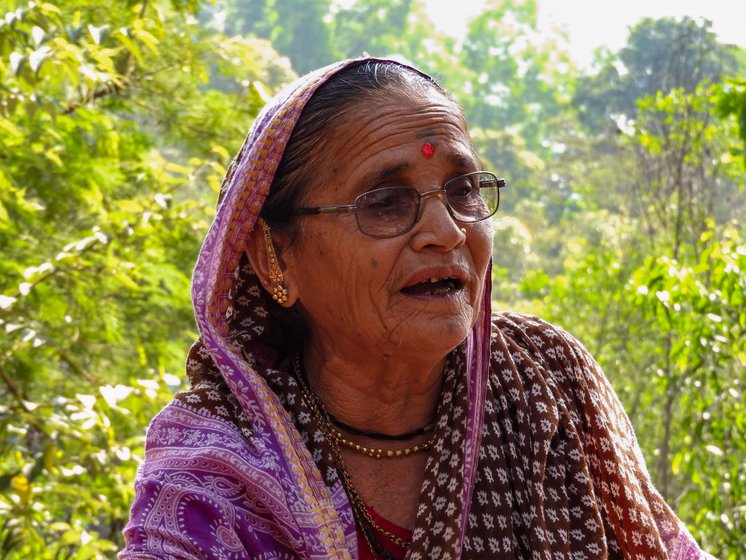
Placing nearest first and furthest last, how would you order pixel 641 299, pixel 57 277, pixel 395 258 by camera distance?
pixel 395 258 < pixel 57 277 < pixel 641 299

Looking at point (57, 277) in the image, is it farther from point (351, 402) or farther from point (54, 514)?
point (351, 402)

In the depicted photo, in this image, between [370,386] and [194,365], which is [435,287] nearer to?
[370,386]

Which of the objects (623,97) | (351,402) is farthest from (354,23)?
(351,402)

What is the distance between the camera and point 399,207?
1907 millimetres

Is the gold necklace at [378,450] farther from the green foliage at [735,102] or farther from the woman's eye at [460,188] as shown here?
the green foliage at [735,102]

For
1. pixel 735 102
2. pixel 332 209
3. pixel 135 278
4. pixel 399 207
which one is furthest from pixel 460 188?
pixel 135 278

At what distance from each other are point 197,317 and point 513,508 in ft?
2.32

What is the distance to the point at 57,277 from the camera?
3924 mm

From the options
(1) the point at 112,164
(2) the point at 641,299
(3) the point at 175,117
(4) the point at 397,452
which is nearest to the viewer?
(4) the point at 397,452

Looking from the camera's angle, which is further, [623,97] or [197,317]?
[623,97]

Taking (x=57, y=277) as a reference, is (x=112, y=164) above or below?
above

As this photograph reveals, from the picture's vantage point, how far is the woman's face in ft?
6.18

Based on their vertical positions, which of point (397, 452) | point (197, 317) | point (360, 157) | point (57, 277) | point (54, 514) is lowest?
point (54, 514)

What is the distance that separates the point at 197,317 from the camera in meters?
1.94
